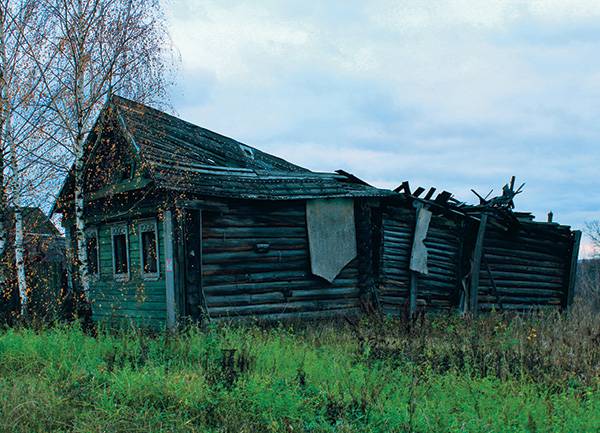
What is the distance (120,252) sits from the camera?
14.9m

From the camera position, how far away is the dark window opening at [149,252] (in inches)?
521

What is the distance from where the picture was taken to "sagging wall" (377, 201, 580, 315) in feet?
49.4

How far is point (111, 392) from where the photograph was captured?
593 cm

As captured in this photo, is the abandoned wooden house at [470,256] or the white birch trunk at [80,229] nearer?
the white birch trunk at [80,229]

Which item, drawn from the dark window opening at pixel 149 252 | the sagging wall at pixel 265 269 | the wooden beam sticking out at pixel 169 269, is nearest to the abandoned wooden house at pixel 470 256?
the sagging wall at pixel 265 269

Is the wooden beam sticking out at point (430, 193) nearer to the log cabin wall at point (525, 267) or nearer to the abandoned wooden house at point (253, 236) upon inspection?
the abandoned wooden house at point (253, 236)

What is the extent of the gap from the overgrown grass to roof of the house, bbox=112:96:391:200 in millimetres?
3971

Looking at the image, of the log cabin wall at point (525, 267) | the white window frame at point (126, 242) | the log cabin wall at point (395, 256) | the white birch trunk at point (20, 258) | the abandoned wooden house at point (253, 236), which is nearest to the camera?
the abandoned wooden house at point (253, 236)

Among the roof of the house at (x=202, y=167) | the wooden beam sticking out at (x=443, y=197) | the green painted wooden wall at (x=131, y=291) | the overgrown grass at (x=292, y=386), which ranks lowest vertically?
the overgrown grass at (x=292, y=386)

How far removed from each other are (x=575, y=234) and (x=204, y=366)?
1540 centimetres

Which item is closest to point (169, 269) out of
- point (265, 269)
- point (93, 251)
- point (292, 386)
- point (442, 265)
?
point (265, 269)

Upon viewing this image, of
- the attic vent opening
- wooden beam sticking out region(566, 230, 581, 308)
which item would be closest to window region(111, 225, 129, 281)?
the attic vent opening

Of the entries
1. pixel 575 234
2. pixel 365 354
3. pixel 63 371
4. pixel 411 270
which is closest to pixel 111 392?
pixel 63 371

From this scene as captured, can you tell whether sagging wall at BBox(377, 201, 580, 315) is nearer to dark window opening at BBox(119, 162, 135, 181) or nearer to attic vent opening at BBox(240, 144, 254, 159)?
attic vent opening at BBox(240, 144, 254, 159)
